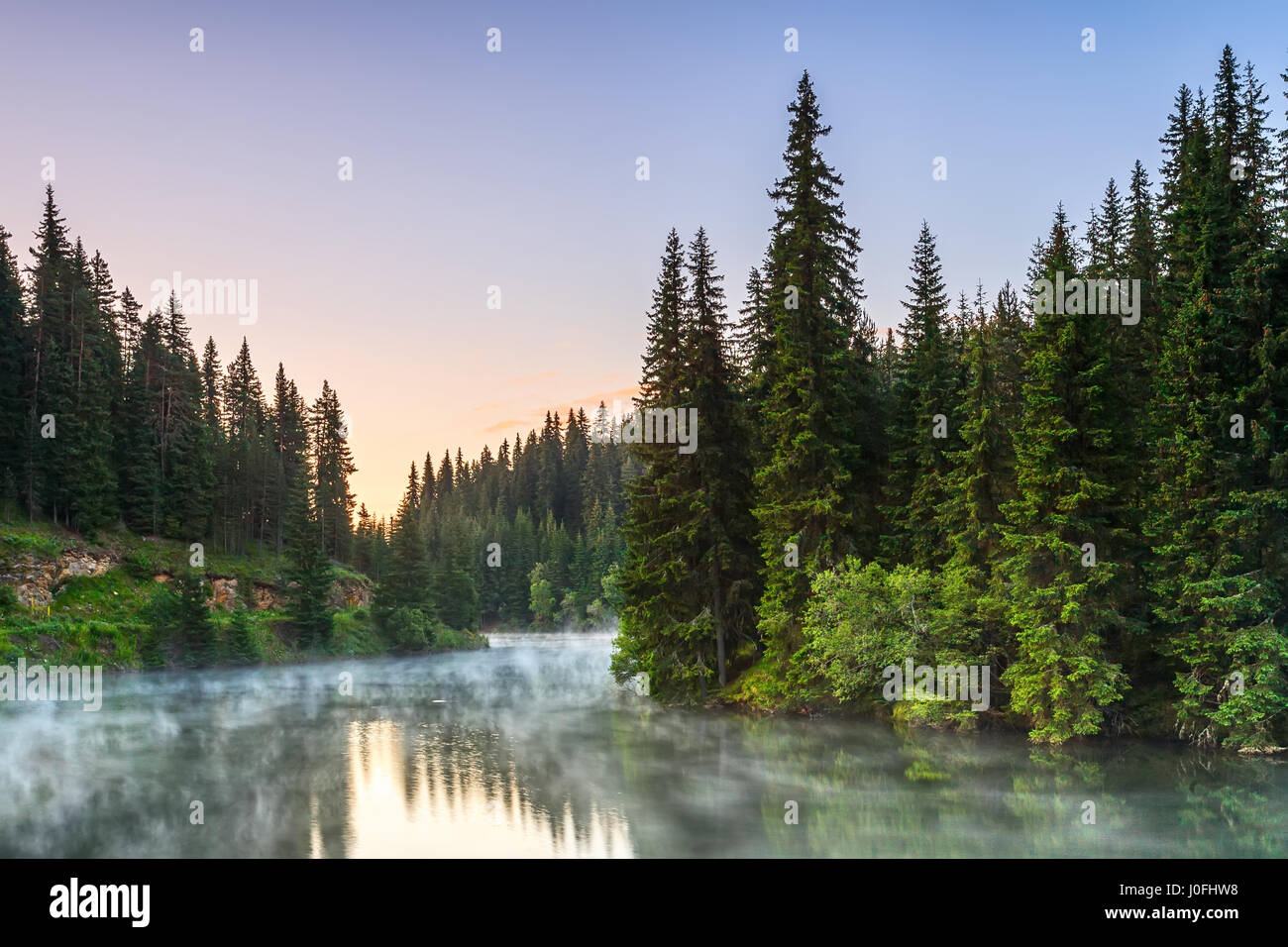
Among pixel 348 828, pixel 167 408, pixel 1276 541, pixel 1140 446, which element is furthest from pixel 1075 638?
pixel 167 408

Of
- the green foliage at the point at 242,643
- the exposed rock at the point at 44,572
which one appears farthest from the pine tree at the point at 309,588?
the exposed rock at the point at 44,572

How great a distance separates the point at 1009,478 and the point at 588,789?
20377 mm

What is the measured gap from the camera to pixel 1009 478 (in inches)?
1307

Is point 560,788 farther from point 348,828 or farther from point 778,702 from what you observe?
point 778,702

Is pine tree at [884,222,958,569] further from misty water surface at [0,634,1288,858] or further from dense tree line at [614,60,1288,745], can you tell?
misty water surface at [0,634,1288,858]

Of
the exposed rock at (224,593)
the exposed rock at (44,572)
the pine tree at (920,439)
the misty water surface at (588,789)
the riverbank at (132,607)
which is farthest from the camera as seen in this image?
the exposed rock at (224,593)

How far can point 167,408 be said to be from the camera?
255 ft

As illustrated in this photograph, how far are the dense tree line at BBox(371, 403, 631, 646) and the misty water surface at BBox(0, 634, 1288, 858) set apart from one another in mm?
20388

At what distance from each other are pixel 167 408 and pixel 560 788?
69009mm

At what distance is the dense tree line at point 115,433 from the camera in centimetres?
6488

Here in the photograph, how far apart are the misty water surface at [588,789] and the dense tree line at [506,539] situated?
20388mm

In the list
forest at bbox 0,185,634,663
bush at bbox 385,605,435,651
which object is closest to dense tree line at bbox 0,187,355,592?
forest at bbox 0,185,634,663

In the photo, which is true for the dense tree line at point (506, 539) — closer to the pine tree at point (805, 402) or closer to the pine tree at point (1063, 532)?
the pine tree at point (805, 402)

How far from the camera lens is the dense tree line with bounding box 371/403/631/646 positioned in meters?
82.9
